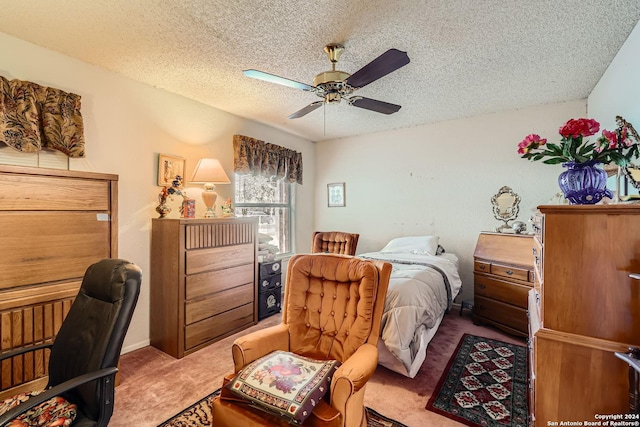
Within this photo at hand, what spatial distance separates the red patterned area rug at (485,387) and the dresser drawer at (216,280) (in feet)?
6.74

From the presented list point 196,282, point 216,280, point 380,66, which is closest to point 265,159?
point 216,280

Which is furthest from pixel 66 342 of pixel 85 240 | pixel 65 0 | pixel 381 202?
pixel 381 202

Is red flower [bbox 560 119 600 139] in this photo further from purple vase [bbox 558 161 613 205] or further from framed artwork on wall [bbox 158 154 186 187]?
framed artwork on wall [bbox 158 154 186 187]

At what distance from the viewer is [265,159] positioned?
3.93 m

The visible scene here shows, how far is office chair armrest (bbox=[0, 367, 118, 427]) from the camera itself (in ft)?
2.98

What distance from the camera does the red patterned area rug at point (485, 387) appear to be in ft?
5.79

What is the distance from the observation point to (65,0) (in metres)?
1.61

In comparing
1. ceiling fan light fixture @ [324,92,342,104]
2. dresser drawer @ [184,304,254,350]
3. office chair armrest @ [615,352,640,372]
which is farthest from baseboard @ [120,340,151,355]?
office chair armrest @ [615,352,640,372]

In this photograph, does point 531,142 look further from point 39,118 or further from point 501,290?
point 39,118

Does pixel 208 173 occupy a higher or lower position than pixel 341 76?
lower

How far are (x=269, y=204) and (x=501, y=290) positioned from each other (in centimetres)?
311

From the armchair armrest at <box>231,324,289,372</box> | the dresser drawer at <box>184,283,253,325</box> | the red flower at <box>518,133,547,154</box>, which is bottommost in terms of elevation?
the dresser drawer at <box>184,283,253,325</box>

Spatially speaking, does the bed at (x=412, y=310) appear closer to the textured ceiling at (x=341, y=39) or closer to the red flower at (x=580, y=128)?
the red flower at (x=580, y=128)

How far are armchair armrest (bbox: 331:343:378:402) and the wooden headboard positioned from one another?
1.85 metres
